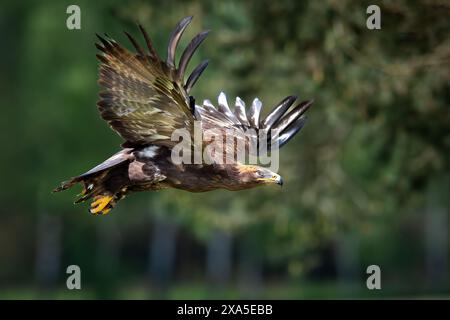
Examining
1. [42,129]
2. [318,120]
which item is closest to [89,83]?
[42,129]

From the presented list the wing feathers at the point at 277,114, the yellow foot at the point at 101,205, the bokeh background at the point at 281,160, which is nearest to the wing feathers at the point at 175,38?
the yellow foot at the point at 101,205

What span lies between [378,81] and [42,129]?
1822cm

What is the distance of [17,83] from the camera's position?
3319 cm

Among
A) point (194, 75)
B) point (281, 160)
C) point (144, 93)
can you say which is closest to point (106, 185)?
point (144, 93)

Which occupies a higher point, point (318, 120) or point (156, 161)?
point (318, 120)

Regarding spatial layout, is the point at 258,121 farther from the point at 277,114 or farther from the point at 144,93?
the point at 144,93

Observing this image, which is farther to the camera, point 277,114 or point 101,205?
point 277,114

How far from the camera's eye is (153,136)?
8094mm

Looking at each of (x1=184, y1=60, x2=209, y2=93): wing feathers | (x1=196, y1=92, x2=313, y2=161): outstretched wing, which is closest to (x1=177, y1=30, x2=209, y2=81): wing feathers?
(x1=184, y1=60, x2=209, y2=93): wing feathers

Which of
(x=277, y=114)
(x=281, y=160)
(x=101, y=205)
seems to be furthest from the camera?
(x=281, y=160)

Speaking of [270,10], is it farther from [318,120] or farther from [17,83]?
[17,83]

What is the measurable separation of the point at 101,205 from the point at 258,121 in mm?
2356

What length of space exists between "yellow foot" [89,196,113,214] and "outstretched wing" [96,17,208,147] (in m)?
0.51

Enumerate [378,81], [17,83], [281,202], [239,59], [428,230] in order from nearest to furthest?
[378,81], [239,59], [281,202], [17,83], [428,230]
